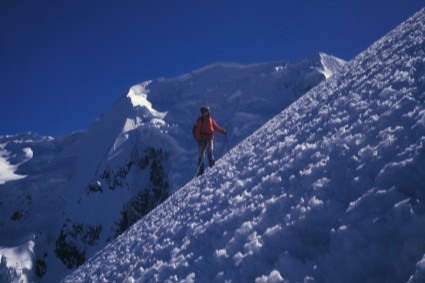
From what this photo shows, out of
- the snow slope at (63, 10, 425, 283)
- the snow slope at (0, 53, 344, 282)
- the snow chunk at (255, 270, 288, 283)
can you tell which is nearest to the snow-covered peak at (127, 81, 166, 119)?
the snow slope at (0, 53, 344, 282)

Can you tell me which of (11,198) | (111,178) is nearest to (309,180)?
(111,178)

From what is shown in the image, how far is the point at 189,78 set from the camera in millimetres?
65250

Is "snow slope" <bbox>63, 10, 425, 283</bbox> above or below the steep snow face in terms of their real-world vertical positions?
A: below

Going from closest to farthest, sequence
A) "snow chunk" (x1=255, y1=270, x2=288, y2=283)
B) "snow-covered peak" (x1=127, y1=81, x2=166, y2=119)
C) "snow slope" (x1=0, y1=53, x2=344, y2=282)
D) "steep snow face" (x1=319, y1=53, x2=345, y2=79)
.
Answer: "snow chunk" (x1=255, y1=270, x2=288, y2=283) < "snow slope" (x1=0, y1=53, x2=344, y2=282) < "steep snow face" (x1=319, y1=53, x2=345, y2=79) < "snow-covered peak" (x1=127, y1=81, x2=166, y2=119)

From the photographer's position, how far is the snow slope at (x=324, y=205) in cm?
308

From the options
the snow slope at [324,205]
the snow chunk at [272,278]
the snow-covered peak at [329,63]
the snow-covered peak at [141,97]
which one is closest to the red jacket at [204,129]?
the snow slope at [324,205]

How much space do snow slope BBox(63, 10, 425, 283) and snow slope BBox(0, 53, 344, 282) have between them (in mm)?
32969

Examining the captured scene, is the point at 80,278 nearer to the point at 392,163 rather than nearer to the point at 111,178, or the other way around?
the point at 392,163

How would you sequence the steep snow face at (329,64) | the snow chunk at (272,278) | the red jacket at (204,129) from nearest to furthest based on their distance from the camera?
the snow chunk at (272,278)
the red jacket at (204,129)
the steep snow face at (329,64)

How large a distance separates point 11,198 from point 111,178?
32185 millimetres

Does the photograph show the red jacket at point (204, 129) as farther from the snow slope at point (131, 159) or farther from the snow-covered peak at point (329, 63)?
the snow-covered peak at point (329, 63)

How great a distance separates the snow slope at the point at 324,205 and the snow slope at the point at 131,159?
108 feet

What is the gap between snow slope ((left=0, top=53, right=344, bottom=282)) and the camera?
146ft

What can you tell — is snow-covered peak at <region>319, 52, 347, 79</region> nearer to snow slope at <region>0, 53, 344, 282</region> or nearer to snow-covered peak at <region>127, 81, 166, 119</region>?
snow slope at <region>0, 53, 344, 282</region>
